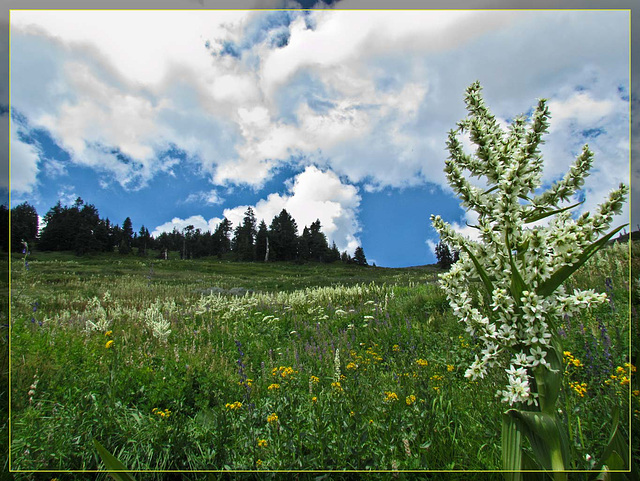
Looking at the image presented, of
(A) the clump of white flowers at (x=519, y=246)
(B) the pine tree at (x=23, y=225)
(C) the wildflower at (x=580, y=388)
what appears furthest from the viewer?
(B) the pine tree at (x=23, y=225)

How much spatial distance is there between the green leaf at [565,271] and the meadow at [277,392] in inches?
35.8

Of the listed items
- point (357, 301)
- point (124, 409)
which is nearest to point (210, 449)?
point (124, 409)

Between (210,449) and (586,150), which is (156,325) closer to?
(210,449)

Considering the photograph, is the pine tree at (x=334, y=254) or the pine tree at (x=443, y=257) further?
the pine tree at (x=334, y=254)

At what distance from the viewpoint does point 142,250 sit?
3.41 meters

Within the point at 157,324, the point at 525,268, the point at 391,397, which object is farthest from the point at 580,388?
the point at 157,324

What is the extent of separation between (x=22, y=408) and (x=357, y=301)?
5974 mm

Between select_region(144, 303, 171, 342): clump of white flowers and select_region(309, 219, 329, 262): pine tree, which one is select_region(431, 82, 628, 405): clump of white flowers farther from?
select_region(144, 303, 171, 342): clump of white flowers

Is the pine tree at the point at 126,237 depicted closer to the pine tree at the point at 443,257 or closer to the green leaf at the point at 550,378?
the pine tree at the point at 443,257

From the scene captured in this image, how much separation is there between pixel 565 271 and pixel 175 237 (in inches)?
133

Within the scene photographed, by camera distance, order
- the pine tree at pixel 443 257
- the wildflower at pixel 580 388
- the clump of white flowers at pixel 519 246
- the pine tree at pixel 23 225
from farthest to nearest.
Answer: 1. the pine tree at pixel 23 225
2. the wildflower at pixel 580 388
3. the pine tree at pixel 443 257
4. the clump of white flowers at pixel 519 246

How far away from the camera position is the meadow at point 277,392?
7.72ft

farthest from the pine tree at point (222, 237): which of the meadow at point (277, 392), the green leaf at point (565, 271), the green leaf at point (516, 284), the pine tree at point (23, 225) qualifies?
Result: the green leaf at point (565, 271)

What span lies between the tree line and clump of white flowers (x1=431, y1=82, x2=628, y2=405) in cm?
131
